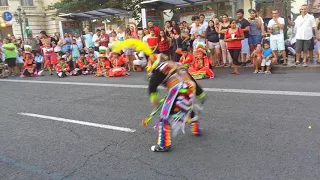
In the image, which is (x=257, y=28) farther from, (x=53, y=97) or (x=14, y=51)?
(x=14, y=51)

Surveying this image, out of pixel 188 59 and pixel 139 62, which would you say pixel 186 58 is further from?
pixel 139 62

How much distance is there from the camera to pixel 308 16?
9.55m

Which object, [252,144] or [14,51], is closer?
[252,144]

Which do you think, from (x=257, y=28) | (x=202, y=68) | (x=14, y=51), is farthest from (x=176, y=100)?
(x=14, y=51)

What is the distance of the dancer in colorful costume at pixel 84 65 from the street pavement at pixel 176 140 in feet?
18.1

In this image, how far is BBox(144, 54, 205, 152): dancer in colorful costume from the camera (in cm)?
414

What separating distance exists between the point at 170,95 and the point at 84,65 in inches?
394

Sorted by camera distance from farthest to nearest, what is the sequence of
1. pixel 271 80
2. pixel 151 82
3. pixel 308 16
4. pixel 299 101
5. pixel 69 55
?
pixel 69 55 → pixel 308 16 → pixel 271 80 → pixel 299 101 → pixel 151 82

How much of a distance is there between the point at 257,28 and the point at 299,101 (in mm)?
4730

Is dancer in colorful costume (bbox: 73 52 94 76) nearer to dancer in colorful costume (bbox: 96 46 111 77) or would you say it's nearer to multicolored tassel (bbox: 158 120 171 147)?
dancer in colorful costume (bbox: 96 46 111 77)

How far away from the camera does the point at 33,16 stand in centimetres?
3347

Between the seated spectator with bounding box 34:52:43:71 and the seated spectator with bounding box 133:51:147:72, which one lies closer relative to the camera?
the seated spectator with bounding box 133:51:147:72

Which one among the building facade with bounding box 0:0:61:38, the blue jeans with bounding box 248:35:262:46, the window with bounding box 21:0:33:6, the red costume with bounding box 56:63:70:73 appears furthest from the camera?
the window with bounding box 21:0:33:6

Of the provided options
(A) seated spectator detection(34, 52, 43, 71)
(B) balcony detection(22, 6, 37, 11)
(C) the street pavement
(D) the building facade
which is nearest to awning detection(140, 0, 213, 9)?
(A) seated spectator detection(34, 52, 43, 71)
